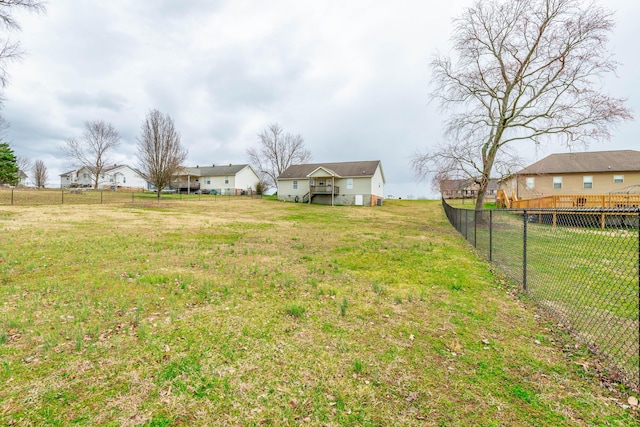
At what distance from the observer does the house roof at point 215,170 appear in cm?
5025

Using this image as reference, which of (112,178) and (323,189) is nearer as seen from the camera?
(323,189)

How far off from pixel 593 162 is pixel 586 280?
33133 mm

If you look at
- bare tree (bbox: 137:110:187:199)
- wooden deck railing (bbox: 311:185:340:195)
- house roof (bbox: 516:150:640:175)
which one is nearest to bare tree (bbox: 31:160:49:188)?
bare tree (bbox: 137:110:187:199)

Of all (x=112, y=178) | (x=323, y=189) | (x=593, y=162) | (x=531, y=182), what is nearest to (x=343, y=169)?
(x=323, y=189)

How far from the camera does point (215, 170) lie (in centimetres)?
5269

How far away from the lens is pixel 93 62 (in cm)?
1573

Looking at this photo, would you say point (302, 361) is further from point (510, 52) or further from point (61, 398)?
point (510, 52)

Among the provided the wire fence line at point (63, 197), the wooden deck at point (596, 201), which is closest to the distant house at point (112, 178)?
the wire fence line at point (63, 197)

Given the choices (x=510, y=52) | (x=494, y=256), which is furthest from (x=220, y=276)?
(x=510, y=52)

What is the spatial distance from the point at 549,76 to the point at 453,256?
49.2ft

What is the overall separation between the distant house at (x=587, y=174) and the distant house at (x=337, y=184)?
49.8 ft

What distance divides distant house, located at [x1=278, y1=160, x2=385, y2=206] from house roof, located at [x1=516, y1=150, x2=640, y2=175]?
17.5 metres

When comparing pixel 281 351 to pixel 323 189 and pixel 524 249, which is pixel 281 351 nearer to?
pixel 524 249

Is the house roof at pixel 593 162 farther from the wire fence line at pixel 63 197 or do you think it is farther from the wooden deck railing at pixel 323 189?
the wire fence line at pixel 63 197
